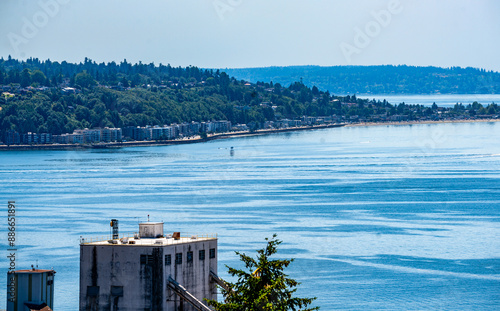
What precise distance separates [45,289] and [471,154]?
393ft

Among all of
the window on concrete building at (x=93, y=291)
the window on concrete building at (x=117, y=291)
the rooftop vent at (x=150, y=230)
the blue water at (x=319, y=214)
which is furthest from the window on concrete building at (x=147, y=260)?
the blue water at (x=319, y=214)

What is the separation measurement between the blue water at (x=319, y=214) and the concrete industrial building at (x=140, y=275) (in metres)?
14.8

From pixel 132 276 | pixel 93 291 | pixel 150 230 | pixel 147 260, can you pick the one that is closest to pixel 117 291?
pixel 132 276

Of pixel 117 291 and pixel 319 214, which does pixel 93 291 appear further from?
pixel 319 214

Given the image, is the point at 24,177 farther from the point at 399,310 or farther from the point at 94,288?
the point at 94,288

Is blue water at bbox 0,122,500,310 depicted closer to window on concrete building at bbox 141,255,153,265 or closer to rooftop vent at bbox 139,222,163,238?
rooftop vent at bbox 139,222,163,238

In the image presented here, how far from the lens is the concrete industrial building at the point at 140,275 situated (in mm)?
28828

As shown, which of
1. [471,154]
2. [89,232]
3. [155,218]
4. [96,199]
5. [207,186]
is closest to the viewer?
[89,232]

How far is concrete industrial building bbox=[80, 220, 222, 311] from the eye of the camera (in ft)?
94.6

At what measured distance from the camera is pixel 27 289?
2888cm

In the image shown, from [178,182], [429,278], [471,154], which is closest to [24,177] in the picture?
[178,182]

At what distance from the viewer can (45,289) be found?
29.2 metres

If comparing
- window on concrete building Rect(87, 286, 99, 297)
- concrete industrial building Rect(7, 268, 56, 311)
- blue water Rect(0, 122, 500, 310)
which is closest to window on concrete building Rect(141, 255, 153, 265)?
window on concrete building Rect(87, 286, 99, 297)

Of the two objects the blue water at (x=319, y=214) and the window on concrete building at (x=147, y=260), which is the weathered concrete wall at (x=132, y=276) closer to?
the window on concrete building at (x=147, y=260)
